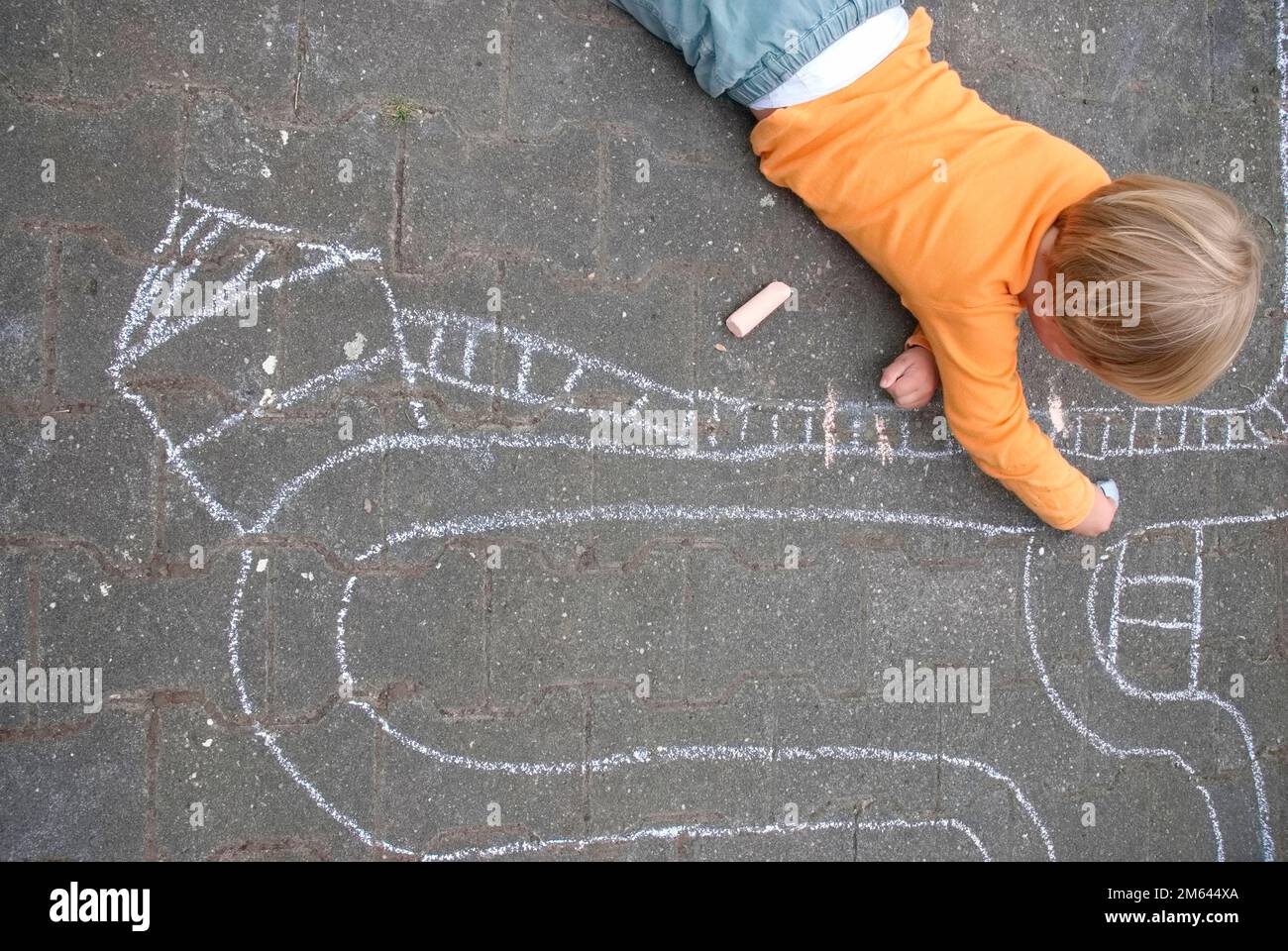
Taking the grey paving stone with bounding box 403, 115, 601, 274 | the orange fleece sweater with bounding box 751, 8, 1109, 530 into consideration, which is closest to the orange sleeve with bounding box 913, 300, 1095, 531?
the orange fleece sweater with bounding box 751, 8, 1109, 530

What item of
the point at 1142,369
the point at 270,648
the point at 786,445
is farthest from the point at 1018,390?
the point at 270,648

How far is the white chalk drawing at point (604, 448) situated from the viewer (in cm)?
219

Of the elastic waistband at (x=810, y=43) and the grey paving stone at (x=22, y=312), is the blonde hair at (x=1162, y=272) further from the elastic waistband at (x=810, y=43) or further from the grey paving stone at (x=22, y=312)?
the grey paving stone at (x=22, y=312)

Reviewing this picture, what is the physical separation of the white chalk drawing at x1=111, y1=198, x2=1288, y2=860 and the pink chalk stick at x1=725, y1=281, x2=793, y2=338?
0.57ft

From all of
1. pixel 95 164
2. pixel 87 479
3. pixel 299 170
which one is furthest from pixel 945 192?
pixel 87 479

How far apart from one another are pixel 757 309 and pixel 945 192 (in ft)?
1.67

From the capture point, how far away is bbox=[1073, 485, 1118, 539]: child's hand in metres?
2.51

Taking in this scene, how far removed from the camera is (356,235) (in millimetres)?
2234

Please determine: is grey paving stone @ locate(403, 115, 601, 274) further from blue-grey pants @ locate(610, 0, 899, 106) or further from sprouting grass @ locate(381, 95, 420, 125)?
blue-grey pants @ locate(610, 0, 899, 106)

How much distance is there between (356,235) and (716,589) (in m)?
1.22

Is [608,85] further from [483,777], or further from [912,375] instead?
[483,777]

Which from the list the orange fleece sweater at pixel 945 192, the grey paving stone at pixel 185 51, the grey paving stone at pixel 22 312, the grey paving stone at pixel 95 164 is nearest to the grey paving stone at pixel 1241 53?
the orange fleece sweater at pixel 945 192

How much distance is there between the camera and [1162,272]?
6.60 ft

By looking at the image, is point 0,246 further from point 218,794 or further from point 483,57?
point 218,794
